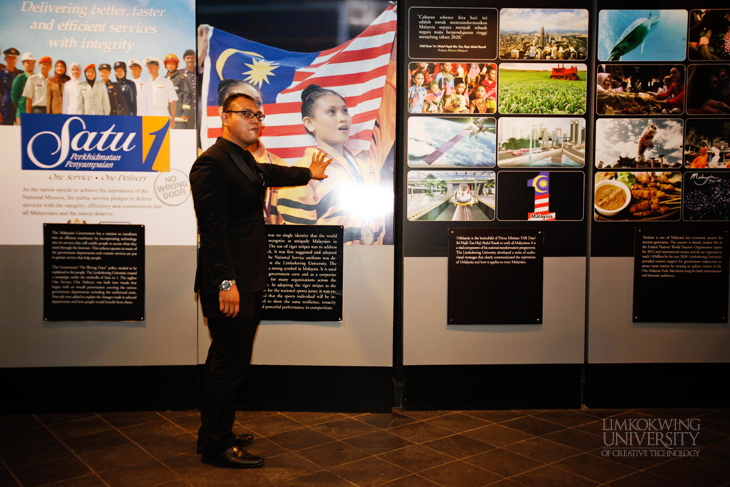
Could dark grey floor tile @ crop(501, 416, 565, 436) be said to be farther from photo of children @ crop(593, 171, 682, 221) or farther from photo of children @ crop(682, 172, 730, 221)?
photo of children @ crop(682, 172, 730, 221)

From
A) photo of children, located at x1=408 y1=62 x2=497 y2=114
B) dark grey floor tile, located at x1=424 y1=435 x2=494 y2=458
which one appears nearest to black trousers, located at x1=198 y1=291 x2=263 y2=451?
dark grey floor tile, located at x1=424 y1=435 x2=494 y2=458

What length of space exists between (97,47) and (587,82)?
352 cm

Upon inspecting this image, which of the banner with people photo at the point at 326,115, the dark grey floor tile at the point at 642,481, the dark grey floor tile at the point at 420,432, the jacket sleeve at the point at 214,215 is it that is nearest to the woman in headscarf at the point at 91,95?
the banner with people photo at the point at 326,115

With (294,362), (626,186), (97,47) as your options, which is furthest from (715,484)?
(97,47)

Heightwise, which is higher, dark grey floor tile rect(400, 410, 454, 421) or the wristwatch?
the wristwatch

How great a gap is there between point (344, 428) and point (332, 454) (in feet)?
1.44

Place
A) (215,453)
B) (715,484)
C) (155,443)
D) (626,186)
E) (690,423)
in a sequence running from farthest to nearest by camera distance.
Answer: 1. (626,186)
2. (690,423)
3. (155,443)
4. (215,453)
5. (715,484)

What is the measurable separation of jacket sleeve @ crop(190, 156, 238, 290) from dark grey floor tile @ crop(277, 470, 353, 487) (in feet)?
3.76

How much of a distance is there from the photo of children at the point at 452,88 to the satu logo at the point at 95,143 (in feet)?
5.90

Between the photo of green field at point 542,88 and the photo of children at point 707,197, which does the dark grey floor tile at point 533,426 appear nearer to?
the photo of children at point 707,197

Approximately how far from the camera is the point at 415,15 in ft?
13.6

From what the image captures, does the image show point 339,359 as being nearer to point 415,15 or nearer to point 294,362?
point 294,362

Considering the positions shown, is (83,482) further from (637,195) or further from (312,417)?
(637,195)

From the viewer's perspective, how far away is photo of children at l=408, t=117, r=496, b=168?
4.20 meters
